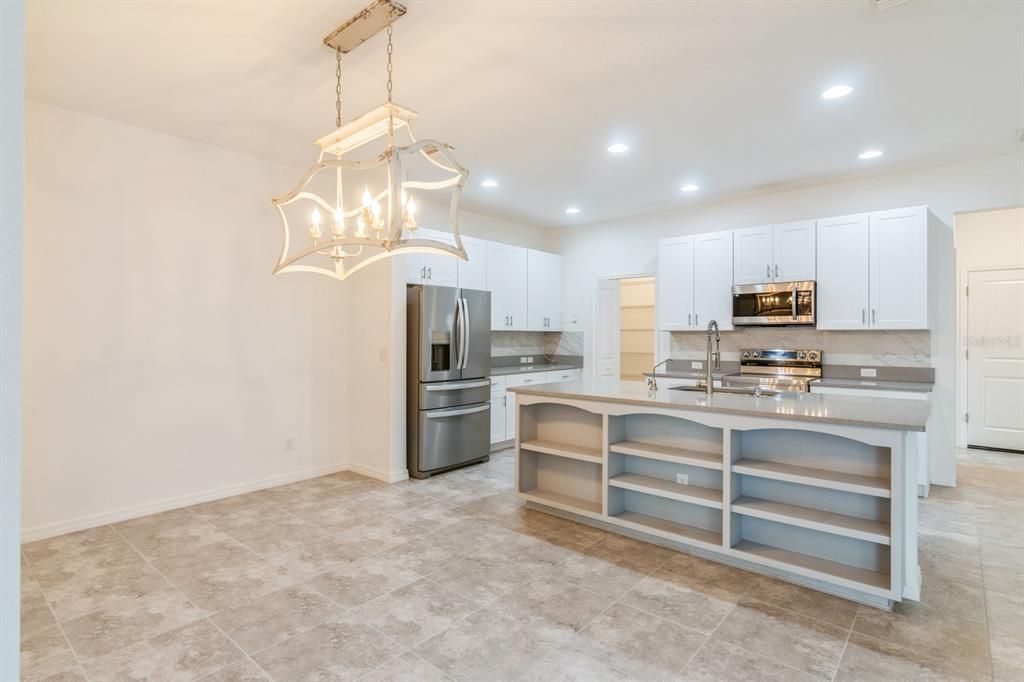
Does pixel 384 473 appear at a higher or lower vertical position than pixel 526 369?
lower

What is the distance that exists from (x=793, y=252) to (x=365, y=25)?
14.1 ft

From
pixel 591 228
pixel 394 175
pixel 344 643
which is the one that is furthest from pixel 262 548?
pixel 591 228

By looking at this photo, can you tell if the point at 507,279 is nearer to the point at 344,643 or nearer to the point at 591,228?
the point at 591,228

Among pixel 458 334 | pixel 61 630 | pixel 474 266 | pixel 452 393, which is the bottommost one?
pixel 61 630

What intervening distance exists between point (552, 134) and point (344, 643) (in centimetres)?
346

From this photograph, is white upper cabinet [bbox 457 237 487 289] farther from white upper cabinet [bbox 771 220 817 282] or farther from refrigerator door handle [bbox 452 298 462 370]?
white upper cabinet [bbox 771 220 817 282]

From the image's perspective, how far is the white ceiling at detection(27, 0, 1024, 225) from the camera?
2.48 m

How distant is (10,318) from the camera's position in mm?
556

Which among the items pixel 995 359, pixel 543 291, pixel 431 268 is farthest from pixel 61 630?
pixel 995 359

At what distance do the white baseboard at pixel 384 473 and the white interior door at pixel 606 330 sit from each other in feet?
9.95

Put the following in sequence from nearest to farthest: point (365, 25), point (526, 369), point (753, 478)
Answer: point (365, 25) < point (753, 478) < point (526, 369)

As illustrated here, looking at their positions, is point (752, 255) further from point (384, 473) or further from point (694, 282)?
point (384, 473)

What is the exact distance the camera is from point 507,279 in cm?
620

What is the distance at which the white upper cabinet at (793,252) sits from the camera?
490 centimetres
